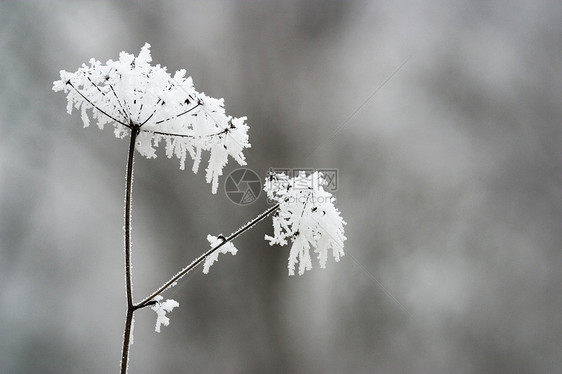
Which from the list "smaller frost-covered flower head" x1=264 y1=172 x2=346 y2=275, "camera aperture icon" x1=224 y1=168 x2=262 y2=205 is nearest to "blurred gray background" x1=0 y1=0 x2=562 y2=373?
"camera aperture icon" x1=224 y1=168 x2=262 y2=205

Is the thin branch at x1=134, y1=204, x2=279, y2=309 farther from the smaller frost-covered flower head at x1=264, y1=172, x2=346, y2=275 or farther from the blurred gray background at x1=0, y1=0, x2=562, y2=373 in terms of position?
the blurred gray background at x1=0, y1=0, x2=562, y2=373

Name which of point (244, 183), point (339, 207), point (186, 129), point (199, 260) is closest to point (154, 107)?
point (186, 129)

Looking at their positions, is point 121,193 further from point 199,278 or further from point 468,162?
point 468,162

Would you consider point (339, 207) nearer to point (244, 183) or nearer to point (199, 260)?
point (244, 183)

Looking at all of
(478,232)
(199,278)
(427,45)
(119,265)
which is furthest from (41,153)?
(478,232)

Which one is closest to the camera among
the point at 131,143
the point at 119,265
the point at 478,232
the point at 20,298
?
the point at 131,143

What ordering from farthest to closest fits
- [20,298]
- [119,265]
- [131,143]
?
[119,265] < [20,298] < [131,143]
